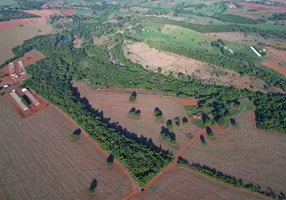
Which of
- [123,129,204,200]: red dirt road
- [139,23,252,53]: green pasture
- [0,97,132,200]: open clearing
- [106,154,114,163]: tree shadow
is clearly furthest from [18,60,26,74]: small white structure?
[123,129,204,200]: red dirt road

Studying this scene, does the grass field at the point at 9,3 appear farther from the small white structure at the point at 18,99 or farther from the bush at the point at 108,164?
the bush at the point at 108,164

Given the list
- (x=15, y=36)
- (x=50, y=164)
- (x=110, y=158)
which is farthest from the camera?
(x=15, y=36)

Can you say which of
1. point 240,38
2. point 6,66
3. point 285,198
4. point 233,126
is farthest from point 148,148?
point 240,38

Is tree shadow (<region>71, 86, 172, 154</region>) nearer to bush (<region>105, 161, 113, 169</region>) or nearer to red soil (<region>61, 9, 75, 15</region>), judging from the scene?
bush (<region>105, 161, 113, 169</region>)

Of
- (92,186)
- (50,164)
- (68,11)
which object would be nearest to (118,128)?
(92,186)

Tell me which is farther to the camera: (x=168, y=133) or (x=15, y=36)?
(x=15, y=36)

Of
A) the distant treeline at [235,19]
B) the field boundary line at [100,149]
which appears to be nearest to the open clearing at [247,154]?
the field boundary line at [100,149]

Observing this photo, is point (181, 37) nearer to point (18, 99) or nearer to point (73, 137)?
point (18, 99)
